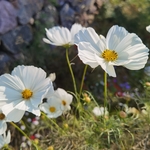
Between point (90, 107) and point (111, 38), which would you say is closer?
point (111, 38)

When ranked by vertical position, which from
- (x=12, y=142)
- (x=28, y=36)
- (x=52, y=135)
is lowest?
(x=12, y=142)

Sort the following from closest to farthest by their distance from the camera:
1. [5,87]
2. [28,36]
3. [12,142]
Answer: [5,87] → [12,142] → [28,36]

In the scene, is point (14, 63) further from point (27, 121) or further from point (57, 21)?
point (57, 21)

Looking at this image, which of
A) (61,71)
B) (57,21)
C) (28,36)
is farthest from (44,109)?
(57,21)

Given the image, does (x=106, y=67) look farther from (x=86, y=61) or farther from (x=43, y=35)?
(x=43, y=35)

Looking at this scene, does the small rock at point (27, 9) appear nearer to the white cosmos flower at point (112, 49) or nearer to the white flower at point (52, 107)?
the white flower at point (52, 107)

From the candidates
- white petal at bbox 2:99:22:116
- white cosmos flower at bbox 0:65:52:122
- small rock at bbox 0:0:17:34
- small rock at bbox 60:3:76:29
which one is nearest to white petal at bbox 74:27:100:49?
white cosmos flower at bbox 0:65:52:122

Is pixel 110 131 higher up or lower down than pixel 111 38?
lower down
